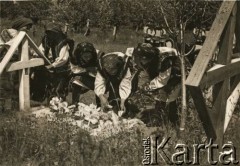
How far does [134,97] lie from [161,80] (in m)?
0.76

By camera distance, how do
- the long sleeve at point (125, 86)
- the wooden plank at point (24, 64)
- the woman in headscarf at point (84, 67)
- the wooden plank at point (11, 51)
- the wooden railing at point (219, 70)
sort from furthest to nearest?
the woman in headscarf at point (84, 67) < the long sleeve at point (125, 86) < the wooden plank at point (24, 64) < the wooden plank at point (11, 51) < the wooden railing at point (219, 70)

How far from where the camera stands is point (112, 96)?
7.43 m

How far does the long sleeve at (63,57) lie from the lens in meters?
7.88

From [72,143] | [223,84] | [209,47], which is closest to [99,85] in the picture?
[72,143]

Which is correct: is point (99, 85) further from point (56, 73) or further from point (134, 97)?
point (56, 73)

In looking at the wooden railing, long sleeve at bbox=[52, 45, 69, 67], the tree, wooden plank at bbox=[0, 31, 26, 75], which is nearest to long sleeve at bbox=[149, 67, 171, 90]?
the tree

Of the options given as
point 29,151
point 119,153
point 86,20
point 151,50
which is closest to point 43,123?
point 29,151

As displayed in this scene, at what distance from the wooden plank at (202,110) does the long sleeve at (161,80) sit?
1.88m

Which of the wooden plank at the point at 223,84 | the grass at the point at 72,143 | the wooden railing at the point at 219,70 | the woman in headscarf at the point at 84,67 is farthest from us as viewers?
the woman in headscarf at the point at 84,67

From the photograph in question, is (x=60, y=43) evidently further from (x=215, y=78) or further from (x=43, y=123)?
(x=215, y=78)

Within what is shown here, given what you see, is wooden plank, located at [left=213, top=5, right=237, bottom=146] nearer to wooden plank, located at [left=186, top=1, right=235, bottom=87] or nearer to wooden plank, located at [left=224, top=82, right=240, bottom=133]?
wooden plank, located at [left=186, top=1, right=235, bottom=87]

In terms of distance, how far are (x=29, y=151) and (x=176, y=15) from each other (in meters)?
2.32

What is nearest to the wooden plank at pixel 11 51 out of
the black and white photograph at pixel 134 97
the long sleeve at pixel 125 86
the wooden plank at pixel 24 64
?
the black and white photograph at pixel 134 97

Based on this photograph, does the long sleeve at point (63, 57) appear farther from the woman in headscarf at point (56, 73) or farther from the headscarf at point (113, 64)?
the headscarf at point (113, 64)
